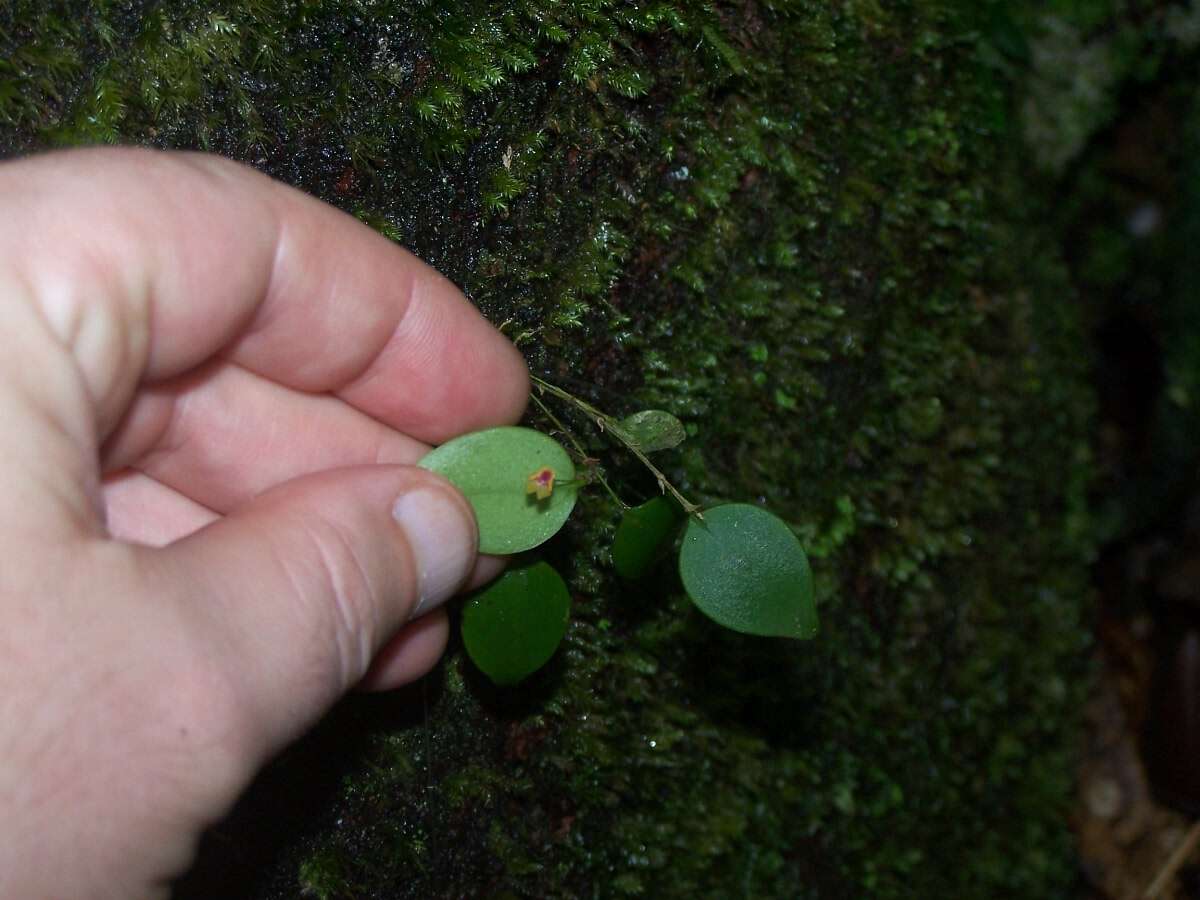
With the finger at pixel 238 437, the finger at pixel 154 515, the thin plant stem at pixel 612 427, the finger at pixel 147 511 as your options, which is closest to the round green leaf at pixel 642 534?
the thin plant stem at pixel 612 427

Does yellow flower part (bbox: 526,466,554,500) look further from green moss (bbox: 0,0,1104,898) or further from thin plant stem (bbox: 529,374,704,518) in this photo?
green moss (bbox: 0,0,1104,898)

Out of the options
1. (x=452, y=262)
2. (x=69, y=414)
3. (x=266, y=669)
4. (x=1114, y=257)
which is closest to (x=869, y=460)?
(x=452, y=262)

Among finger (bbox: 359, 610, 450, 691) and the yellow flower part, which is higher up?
the yellow flower part

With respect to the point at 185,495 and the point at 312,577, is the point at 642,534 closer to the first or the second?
the point at 312,577

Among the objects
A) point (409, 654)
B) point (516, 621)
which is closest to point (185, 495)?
point (409, 654)

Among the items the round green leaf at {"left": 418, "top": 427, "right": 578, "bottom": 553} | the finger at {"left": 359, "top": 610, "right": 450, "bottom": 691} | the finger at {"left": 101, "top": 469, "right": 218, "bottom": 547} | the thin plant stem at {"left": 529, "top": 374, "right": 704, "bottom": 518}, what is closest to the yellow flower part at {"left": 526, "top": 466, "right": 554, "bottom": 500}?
the round green leaf at {"left": 418, "top": 427, "right": 578, "bottom": 553}

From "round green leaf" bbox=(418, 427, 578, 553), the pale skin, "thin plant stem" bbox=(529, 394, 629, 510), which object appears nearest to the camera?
the pale skin

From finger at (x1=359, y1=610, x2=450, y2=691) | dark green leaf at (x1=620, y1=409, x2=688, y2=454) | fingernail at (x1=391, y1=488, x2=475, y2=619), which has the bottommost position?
finger at (x1=359, y1=610, x2=450, y2=691)
